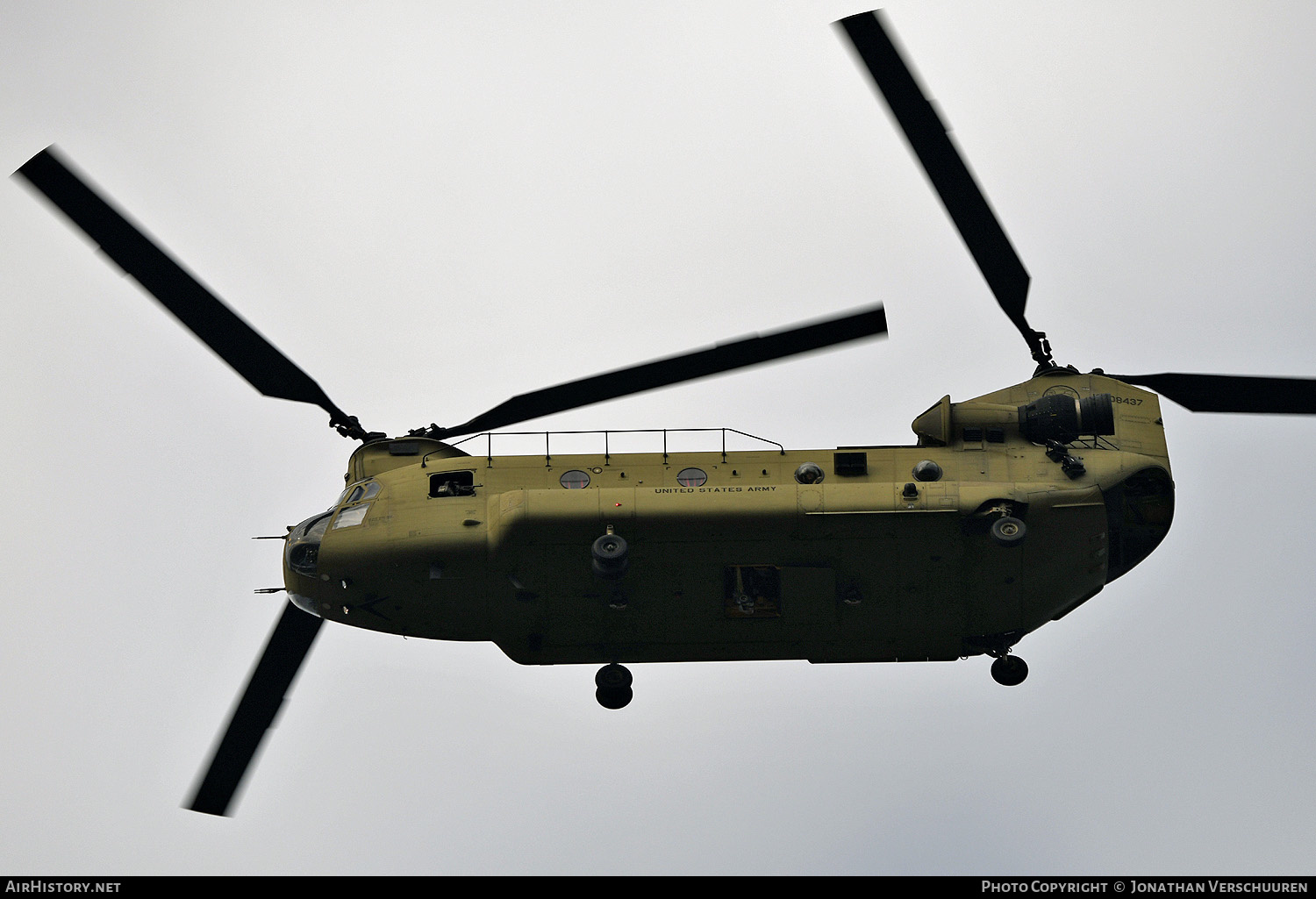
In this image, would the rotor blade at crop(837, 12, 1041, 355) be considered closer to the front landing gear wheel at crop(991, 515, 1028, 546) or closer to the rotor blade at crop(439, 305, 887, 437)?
the rotor blade at crop(439, 305, 887, 437)

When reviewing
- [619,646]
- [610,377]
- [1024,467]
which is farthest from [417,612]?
[1024,467]

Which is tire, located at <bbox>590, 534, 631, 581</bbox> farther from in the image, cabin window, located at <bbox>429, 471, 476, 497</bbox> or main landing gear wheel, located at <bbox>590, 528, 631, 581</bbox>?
cabin window, located at <bbox>429, 471, 476, 497</bbox>

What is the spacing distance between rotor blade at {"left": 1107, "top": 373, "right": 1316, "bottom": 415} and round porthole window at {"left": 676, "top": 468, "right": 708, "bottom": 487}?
283 inches

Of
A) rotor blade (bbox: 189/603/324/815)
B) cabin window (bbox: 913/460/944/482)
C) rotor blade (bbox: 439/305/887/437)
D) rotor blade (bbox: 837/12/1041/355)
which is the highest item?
rotor blade (bbox: 837/12/1041/355)

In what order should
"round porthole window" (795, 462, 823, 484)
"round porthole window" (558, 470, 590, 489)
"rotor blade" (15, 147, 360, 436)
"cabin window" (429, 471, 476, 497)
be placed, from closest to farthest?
"rotor blade" (15, 147, 360, 436), "round porthole window" (795, 462, 823, 484), "cabin window" (429, 471, 476, 497), "round porthole window" (558, 470, 590, 489)

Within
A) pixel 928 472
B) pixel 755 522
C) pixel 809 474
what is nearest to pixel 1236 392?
pixel 928 472

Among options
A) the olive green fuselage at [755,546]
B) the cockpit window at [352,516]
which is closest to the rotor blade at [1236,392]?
the olive green fuselage at [755,546]

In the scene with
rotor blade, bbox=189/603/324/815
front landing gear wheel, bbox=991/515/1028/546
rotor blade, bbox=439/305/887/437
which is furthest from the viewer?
rotor blade, bbox=189/603/324/815

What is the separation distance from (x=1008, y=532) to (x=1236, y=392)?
5.07 meters

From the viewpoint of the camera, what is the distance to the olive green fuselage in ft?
63.6

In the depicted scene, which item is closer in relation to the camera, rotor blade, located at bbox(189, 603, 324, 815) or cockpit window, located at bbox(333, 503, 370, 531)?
cockpit window, located at bbox(333, 503, 370, 531)

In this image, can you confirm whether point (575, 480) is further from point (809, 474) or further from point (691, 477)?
point (809, 474)

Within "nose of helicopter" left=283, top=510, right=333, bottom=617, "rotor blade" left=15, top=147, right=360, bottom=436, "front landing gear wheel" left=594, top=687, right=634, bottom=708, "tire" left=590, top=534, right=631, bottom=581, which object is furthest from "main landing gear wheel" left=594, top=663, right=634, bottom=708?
"rotor blade" left=15, top=147, right=360, bottom=436

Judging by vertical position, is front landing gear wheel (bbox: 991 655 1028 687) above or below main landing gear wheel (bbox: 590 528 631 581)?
below
